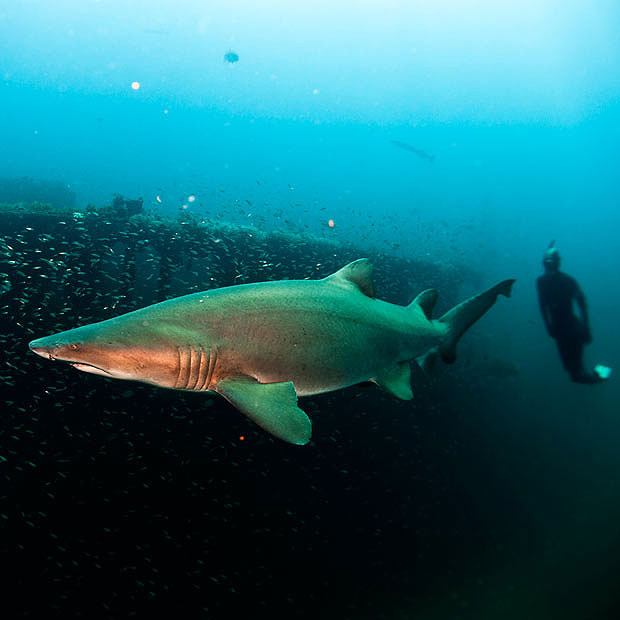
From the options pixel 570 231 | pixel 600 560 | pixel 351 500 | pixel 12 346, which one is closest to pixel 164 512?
pixel 12 346

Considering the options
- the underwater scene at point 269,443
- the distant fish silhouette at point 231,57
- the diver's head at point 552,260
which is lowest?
the underwater scene at point 269,443

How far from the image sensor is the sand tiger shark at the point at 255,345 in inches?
80.9

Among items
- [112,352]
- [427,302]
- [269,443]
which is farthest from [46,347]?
[269,443]

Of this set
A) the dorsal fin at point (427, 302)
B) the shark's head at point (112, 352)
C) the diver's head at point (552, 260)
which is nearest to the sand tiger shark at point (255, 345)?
the shark's head at point (112, 352)

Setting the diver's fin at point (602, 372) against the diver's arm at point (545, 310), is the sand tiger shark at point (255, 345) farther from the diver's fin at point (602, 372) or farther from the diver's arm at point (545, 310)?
the diver's fin at point (602, 372)

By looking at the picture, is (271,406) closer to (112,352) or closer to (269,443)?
(112,352)

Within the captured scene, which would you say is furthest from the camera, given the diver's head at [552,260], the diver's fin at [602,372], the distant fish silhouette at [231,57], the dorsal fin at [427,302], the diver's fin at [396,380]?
the distant fish silhouette at [231,57]

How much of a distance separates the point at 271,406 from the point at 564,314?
11730 mm

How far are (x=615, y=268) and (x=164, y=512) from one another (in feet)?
574

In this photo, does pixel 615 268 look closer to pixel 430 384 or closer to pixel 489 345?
pixel 489 345

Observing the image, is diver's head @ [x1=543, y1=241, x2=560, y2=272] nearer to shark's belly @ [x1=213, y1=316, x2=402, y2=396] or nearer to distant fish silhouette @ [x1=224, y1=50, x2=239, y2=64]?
shark's belly @ [x1=213, y1=316, x2=402, y2=396]

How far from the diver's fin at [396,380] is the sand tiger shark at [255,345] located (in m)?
0.03

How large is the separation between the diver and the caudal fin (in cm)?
837

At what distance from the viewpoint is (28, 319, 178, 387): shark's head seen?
2.03 metres
